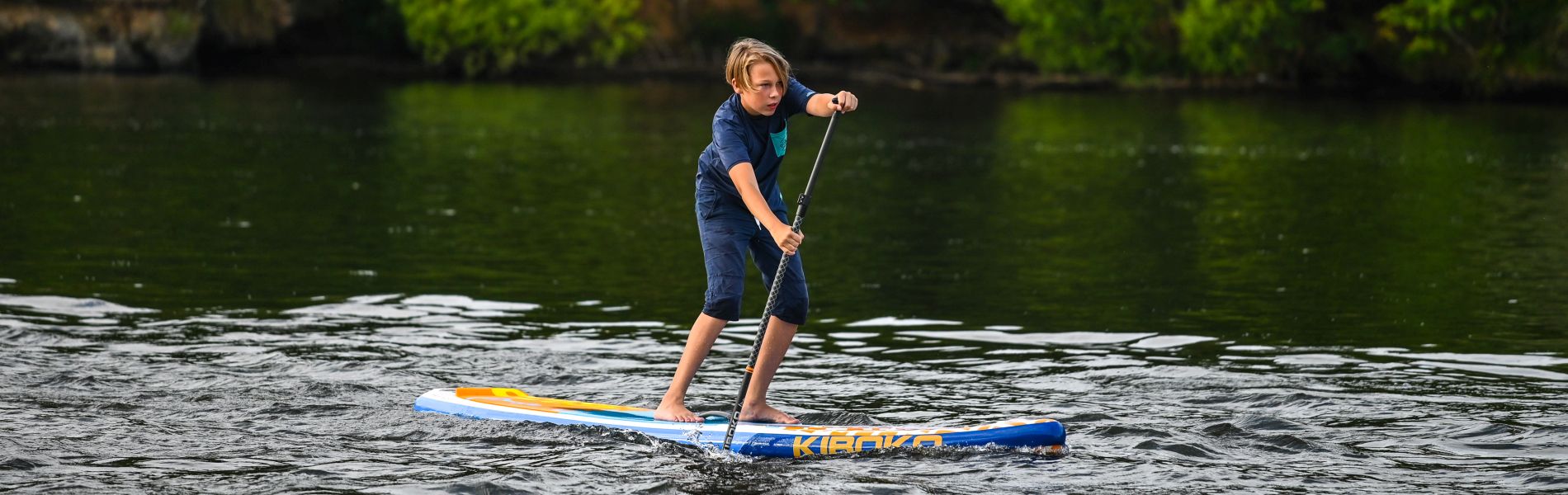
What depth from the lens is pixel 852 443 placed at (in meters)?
8.94

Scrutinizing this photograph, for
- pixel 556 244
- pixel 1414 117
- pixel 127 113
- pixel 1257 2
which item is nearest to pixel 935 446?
pixel 556 244

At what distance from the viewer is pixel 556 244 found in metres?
19.4

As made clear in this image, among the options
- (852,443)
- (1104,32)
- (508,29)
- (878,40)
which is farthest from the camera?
(878,40)

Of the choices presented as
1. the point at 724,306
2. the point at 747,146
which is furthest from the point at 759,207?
the point at 724,306

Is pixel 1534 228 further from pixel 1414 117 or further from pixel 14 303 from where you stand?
pixel 1414 117

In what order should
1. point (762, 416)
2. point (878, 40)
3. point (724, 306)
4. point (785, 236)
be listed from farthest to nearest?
point (878, 40), point (762, 416), point (724, 306), point (785, 236)

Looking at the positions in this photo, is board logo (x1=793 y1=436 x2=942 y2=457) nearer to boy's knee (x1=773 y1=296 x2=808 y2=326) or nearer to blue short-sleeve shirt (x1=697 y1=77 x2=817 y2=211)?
boy's knee (x1=773 y1=296 x2=808 y2=326)

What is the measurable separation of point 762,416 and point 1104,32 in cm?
6260

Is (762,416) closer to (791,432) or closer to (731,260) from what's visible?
(791,432)

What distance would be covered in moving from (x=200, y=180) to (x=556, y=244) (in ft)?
30.4

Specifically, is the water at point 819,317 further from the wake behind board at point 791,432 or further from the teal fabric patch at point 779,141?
the teal fabric patch at point 779,141

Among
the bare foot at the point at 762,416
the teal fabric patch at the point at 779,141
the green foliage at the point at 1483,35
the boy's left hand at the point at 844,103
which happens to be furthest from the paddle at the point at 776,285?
the green foliage at the point at 1483,35

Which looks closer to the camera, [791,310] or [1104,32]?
[791,310]

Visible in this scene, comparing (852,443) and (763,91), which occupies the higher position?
(763,91)
